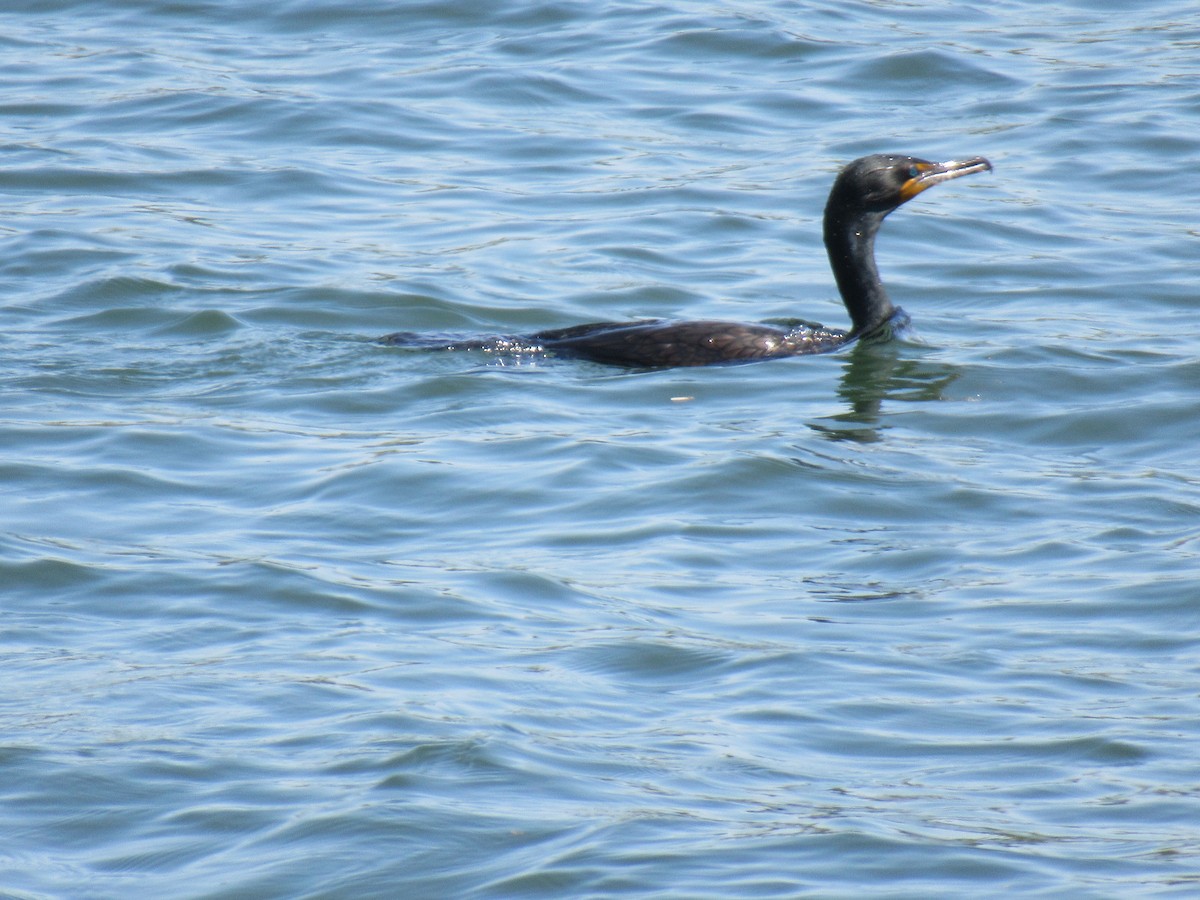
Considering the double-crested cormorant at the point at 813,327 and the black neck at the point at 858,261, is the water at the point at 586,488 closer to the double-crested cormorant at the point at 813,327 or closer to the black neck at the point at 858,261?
the double-crested cormorant at the point at 813,327

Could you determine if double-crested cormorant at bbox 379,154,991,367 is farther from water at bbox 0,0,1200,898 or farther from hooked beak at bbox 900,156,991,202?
water at bbox 0,0,1200,898

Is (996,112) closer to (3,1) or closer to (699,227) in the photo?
(699,227)

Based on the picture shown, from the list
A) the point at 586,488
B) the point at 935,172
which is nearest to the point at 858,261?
the point at 935,172

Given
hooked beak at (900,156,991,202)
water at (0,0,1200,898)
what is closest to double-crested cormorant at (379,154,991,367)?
hooked beak at (900,156,991,202)

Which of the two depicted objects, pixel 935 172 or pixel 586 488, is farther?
pixel 935 172

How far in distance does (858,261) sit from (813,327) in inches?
15.9

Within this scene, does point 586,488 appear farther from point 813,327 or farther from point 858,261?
point 858,261

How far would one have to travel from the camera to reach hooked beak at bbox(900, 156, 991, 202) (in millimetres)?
9539

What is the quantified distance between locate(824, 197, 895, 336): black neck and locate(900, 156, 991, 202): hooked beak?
0.23m

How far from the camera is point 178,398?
8.78 meters

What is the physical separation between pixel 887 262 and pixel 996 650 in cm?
599

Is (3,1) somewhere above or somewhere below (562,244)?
above

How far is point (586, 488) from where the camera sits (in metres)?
7.55

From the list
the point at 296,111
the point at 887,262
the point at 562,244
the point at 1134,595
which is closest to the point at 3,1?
the point at 296,111
